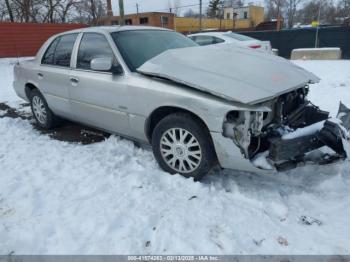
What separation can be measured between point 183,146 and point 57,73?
94.8 inches

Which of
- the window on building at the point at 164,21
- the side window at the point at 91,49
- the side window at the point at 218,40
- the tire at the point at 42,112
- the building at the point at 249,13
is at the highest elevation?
the building at the point at 249,13

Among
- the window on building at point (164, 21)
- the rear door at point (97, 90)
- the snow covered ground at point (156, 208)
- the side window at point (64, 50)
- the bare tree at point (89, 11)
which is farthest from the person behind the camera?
the window on building at point (164, 21)

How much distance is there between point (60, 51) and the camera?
15.3 feet

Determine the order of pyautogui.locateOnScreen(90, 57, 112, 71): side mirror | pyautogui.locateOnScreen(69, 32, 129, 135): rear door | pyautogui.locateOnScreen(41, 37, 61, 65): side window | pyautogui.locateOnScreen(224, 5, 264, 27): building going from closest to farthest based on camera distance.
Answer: pyautogui.locateOnScreen(90, 57, 112, 71): side mirror < pyautogui.locateOnScreen(69, 32, 129, 135): rear door < pyautogui.locateOnScreen(41, 37, 61, 65): side window < pyautogui.locateOnScreen(224, 5, 264, 27): building

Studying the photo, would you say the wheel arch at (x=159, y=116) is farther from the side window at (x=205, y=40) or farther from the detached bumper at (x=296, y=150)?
the side window at (x=205, y=40)

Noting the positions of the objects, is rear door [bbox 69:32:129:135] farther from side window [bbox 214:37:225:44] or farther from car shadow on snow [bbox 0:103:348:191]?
side window [bbox 214:37:225:44]

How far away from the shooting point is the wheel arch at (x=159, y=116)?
3.16 metres

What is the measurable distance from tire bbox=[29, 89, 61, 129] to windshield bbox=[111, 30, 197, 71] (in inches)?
75.1

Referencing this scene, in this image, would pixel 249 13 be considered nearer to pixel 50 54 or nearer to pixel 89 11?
pixel 89 11

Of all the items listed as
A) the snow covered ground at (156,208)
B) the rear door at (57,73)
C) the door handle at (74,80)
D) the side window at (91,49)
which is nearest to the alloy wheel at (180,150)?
the snow covered ground at (156,208)

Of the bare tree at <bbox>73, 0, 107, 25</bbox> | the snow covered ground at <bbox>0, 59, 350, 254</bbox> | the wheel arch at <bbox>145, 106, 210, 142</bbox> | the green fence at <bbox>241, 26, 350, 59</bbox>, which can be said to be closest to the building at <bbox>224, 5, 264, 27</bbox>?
the bare tree at <bbox>73, 0, 107, 25</bbox>

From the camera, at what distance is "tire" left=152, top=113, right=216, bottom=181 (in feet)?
10.1

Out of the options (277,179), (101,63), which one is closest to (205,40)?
(101,63)

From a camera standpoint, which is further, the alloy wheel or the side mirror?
the side mirror
